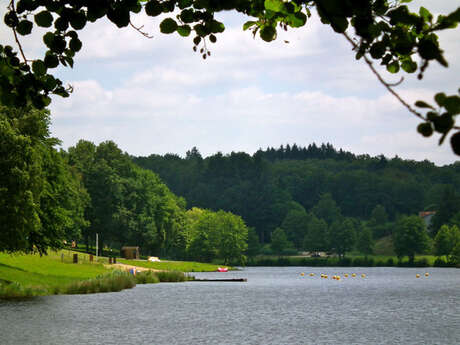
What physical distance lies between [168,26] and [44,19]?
35.3 inches

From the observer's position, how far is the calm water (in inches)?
1278

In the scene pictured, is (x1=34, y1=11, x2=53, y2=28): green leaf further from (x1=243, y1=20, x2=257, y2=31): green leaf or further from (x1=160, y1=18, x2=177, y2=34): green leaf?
(x1=243, y1=20, x2=257, y2=31): green leaf

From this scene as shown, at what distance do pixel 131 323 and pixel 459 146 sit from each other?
120 ft

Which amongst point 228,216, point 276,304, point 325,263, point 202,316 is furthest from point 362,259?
point 202,316

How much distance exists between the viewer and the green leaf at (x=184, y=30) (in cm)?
522

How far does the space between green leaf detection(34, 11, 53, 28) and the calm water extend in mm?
26855

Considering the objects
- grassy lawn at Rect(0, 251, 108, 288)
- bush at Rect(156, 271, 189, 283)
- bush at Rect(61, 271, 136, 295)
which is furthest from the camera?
bush at Rect(156, 271, 189, 283)

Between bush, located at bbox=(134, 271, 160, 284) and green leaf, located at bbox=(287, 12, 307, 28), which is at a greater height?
green leaf, located at bbox=(287, 12, 307, 28)

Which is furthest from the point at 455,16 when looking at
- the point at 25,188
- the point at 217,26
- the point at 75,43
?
the point at 25,188

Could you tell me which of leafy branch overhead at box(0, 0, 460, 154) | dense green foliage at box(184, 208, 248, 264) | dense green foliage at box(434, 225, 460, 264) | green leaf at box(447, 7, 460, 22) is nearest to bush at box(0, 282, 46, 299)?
leafy branch overhead at box(0, 0, 460, 154)

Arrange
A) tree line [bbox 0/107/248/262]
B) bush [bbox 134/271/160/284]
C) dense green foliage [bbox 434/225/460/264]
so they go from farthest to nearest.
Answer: dense green foliage [bbox 434/225/460/264] → bush [bbox 134/271/160/284] → tree line [bbox 0/107/248/262]

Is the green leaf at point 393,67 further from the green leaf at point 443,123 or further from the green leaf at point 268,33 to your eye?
the green leaf at point 443,123

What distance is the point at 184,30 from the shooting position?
526 cm

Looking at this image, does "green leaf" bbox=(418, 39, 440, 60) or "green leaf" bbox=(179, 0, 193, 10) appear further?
"green leaf" bbox=(179, 0, 193, 10)
